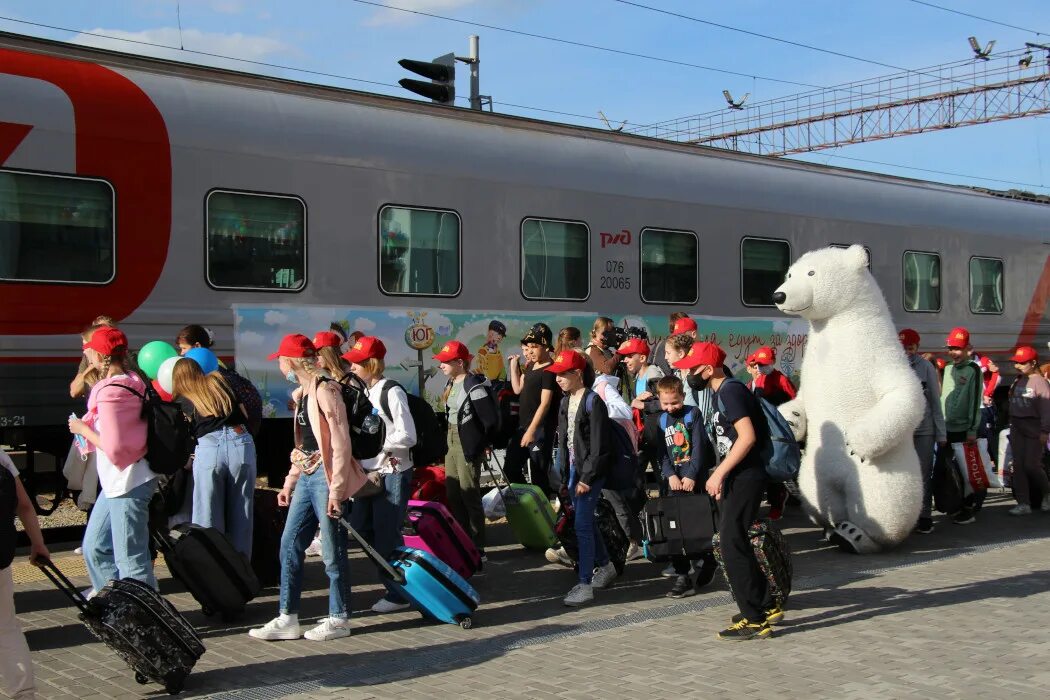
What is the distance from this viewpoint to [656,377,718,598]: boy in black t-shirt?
7.61 metres

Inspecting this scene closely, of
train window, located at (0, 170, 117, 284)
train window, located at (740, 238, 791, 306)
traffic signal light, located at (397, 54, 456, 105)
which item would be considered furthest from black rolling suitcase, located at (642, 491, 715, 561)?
traffic signal light, located at (397, 54, 456, 105)

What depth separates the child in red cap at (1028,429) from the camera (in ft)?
36.1

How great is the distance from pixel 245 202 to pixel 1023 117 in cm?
2569

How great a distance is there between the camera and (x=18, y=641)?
4828 millimetres

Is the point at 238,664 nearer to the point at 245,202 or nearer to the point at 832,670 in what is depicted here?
the point at 832,670

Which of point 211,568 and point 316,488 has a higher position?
point 316,488

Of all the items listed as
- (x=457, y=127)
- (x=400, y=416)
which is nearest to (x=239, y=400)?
(x=400, y=416)

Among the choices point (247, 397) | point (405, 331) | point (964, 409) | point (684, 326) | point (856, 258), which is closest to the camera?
point (247, 397)

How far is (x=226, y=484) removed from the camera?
7.29 m

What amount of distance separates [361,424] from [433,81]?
9602 mm

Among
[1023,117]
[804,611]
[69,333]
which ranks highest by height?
[1023,117]

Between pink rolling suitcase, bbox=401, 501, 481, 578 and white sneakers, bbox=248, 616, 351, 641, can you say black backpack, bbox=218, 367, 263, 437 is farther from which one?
white sneakers, bbox=248, 616, 351, 641

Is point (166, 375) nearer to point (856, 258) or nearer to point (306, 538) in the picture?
point (306, 538)

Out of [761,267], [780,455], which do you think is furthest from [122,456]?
[761,267]
